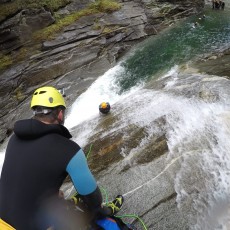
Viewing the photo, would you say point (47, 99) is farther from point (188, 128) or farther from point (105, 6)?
point (105, 6)

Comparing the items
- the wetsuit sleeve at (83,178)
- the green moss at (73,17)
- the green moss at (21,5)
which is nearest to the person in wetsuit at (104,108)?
the wetsuit sleeve at (83,178)

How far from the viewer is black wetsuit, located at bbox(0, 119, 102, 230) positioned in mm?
3291

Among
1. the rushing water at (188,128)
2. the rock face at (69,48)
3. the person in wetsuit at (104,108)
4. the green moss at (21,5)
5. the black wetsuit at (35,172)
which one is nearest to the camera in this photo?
the black wetsuit at (35,172)

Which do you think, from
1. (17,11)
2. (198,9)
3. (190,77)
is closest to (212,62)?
(190,77)

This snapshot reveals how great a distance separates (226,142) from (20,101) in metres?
11.7

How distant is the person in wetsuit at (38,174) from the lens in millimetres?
3293

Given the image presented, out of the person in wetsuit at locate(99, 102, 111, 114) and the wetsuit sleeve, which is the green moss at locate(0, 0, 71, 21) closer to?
the person in wetsuit at locate(99, 102, 111, 114)

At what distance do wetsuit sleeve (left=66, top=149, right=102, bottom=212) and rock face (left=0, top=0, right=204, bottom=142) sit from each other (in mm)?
10294

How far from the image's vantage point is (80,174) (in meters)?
3.40

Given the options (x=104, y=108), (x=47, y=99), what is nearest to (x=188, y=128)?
(x=104, y=108)

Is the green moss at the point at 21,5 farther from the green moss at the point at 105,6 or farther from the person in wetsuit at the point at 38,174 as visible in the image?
the person in wetsuit at the point at 38,174

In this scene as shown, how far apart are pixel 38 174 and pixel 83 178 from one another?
0.54 metres

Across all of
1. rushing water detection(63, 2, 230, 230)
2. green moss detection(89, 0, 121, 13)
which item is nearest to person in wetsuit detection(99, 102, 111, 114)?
rushing water detection(63, 2, 230, 230)

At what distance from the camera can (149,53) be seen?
20.0 metres
